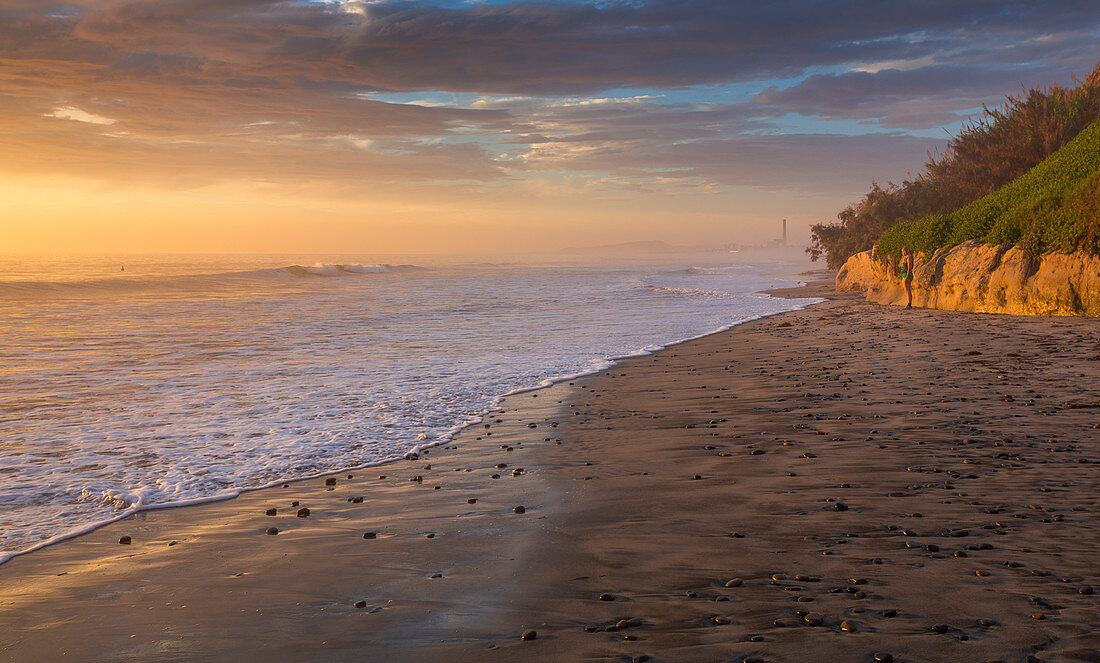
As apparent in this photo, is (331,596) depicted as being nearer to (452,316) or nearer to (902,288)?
(452,316)

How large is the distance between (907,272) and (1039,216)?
6.23 m

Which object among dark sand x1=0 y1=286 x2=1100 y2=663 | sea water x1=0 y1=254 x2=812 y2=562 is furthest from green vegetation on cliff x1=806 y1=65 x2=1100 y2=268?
dark sand x1=0 y1=286 x2=1100 y2=663

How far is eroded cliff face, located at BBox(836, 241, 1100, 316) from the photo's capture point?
20.0 meters

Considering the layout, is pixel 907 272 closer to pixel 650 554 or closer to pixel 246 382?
pixel 246 382

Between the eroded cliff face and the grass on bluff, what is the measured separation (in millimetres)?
425

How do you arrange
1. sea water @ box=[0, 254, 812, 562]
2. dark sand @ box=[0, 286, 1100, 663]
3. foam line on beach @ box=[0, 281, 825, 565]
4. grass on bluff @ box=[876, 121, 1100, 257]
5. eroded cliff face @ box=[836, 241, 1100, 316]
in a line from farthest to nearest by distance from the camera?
grass on bluff @ box=[876, 121, 1100, 257] < eroded cliff face @ box=[836, 241, 1100, 316] < sea water @ box=[0, 254, 812, 562] < foam line on beach @ box=[0, 281, 825, 565] < dark sand @ box=[0, 286, 1100, 663]

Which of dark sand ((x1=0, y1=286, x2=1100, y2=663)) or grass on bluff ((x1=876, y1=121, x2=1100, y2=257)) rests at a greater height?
grass on bluff ((x1=876, y1=121, x2=1100, y2=257))

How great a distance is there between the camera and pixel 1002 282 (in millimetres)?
22641

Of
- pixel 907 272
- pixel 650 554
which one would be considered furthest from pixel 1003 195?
pixel 650 554

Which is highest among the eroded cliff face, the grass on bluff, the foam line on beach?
the grass on bluff

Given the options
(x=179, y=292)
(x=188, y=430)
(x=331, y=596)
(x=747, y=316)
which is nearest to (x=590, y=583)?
(x=331, y=596)

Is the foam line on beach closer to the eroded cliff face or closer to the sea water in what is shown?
the sea water

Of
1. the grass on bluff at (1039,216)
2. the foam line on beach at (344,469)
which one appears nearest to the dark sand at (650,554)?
the foam line on beach at (344,469)

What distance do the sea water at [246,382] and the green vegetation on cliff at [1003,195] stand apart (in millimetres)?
8491
